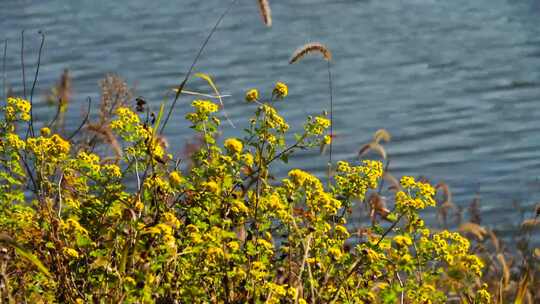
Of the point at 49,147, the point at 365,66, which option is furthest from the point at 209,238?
the point at 365,66

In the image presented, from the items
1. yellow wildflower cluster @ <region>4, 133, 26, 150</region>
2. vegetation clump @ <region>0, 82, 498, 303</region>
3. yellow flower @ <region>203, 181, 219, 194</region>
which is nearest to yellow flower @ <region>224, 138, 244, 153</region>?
vegetation clump @ <region>0, 82, 498, 303</region>

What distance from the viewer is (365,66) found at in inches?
492

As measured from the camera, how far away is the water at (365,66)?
31.0 ft

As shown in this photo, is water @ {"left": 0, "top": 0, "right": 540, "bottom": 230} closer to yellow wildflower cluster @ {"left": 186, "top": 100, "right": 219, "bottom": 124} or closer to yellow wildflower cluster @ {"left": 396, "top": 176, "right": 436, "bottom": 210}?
yellow wildflower cluster @ {"left": 396, "top": 176, "right": 436, "bottom": 210}

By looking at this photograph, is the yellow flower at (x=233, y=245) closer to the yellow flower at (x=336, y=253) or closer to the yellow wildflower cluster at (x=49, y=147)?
the yellow flower at (x=336, y=253)

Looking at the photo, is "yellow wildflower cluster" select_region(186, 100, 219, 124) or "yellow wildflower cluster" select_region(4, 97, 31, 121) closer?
"yellow wildflower cluster" select_region(186, 100, 219, 124)

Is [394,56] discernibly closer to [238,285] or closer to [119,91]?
[119,91]

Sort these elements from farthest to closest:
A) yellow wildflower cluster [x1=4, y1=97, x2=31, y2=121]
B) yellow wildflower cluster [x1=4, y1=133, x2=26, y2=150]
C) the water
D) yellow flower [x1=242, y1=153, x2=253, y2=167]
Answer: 1. the water
2. yellow wildflower cluster [x1=4, y1=97, x2=31, y2=121]
3. yellow wildflower cluster [x1=4, y1=133, x2=26, y2=150]
4. yellow flower [x1=242, y1=153, x2=253, y2=167]

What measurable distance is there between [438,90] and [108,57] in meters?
3.95

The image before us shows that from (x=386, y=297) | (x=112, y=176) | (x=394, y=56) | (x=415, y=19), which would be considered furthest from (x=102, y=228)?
(x=415, y=19)

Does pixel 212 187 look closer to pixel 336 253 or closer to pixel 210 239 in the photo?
pixel 210 239

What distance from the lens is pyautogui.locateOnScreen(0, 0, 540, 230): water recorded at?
9438 millimetres

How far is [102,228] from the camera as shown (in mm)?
3781

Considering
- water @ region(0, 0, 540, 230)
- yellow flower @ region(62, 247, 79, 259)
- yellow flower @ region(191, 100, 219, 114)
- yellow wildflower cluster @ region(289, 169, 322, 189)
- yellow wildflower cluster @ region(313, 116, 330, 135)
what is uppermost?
water @ region(0, 0, 540, 230)
